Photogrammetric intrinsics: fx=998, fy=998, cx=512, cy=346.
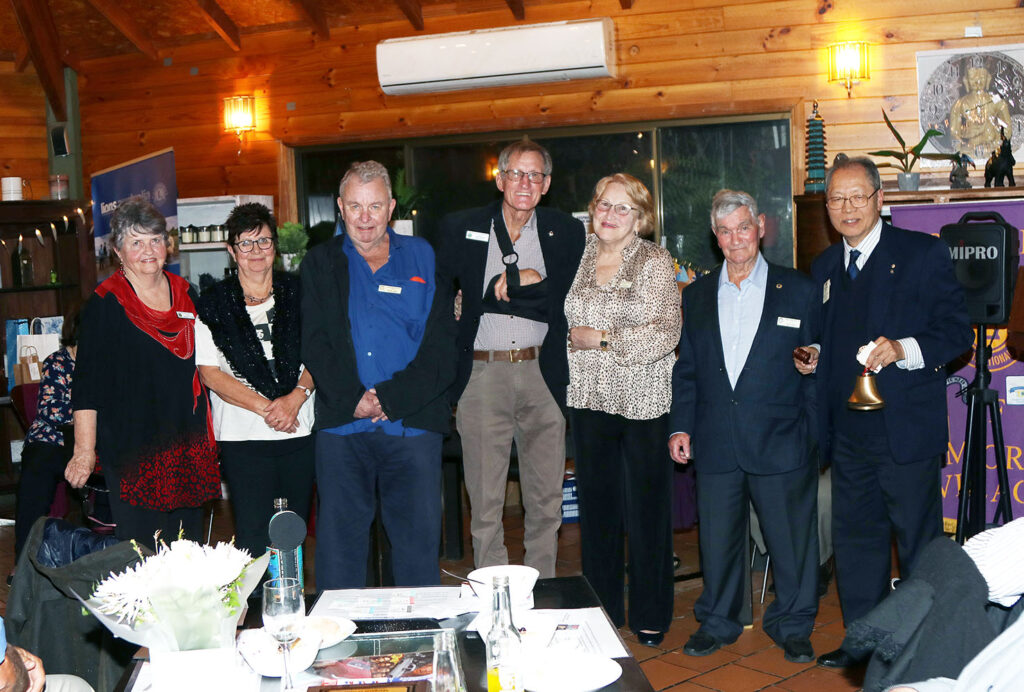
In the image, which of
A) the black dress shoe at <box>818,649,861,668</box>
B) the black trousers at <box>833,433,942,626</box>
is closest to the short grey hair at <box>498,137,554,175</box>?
the black trousers at <box>833,433,942,626</box>

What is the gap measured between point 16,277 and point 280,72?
2.53 m

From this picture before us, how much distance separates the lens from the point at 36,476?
4410 mm

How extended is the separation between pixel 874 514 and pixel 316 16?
5.66 metres

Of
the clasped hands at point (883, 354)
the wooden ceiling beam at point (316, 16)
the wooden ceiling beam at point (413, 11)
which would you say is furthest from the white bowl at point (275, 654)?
the wooden ceiling beam at point (316, 16)

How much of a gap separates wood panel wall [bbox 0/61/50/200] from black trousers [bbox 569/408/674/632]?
6.54m

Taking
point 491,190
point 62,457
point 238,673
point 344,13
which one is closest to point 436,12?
point 344,13

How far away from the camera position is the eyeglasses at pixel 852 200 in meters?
3.31

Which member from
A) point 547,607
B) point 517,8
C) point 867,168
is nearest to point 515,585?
point 547,607

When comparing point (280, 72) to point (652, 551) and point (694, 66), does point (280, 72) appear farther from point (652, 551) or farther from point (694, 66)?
point (652, 551)

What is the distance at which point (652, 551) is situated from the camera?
140 inches

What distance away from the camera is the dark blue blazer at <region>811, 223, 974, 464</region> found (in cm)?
325

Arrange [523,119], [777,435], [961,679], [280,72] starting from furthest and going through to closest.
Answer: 1. [280,72]
2. [523,119]
3. [777,435]
4. [961,679]

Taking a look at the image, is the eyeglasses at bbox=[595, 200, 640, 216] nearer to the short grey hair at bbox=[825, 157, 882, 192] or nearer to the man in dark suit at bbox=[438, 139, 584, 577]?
the man in dark suit at bbox=[438, 139, 584, 577]

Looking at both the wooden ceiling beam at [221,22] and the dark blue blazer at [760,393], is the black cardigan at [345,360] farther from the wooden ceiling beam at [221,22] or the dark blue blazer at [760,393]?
the wooden ceiling beam at [221,22]
